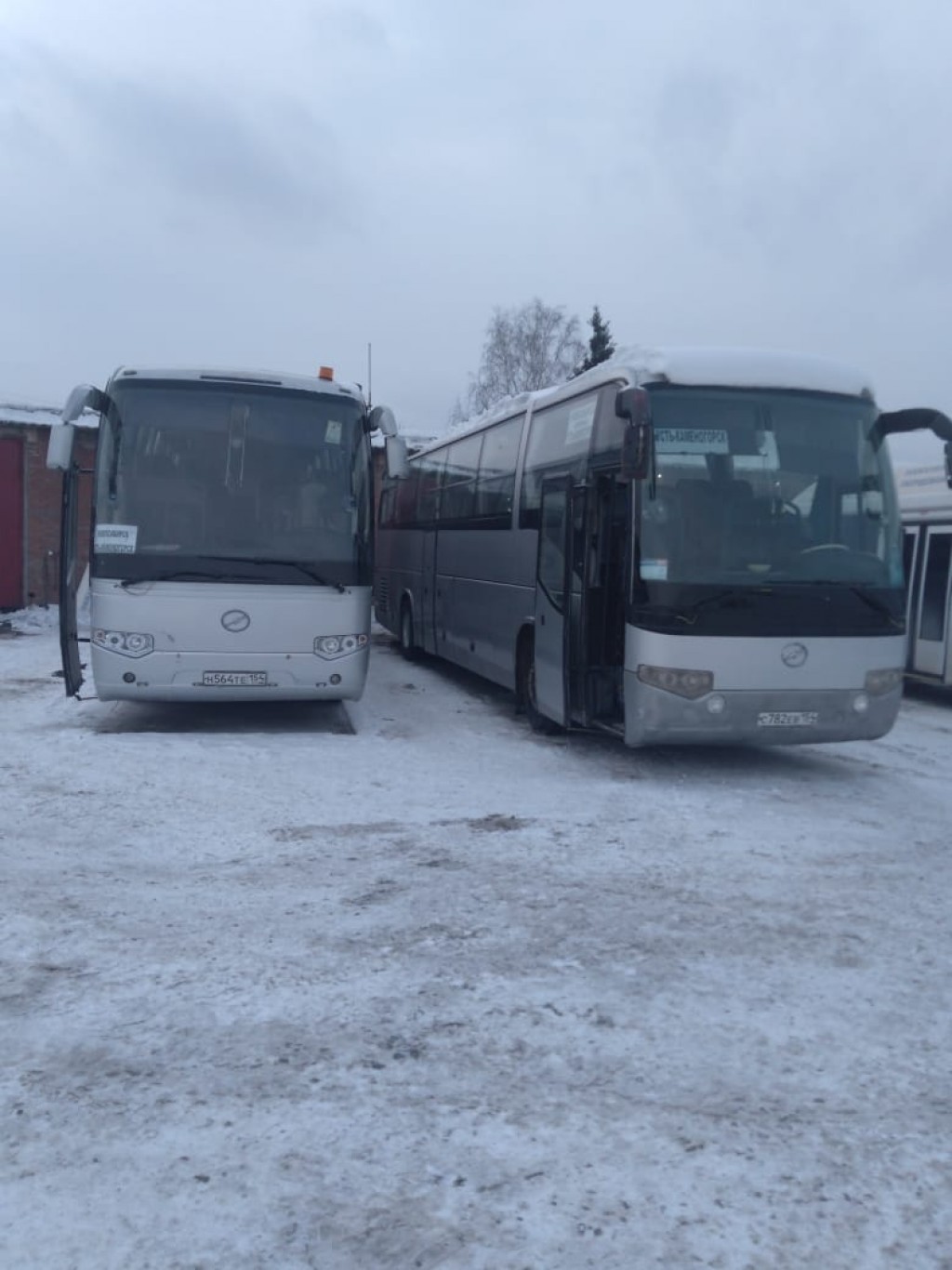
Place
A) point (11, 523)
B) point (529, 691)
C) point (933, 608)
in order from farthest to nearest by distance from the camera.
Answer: point (11, 523), point (933, 608), point (529, 691)

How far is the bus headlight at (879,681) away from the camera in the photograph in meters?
9.27

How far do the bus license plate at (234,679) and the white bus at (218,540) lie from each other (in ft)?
0.04

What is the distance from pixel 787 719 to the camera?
30.0ft

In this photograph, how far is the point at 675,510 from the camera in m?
9.05

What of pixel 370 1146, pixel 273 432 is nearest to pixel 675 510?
pixel 273 432

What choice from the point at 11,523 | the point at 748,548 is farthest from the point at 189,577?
the point at 11,523

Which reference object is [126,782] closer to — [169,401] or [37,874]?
[37,874]

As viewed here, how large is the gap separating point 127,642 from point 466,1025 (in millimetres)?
6692

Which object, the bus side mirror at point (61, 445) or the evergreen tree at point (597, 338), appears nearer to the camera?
the bus side mirror at point (61, 445)

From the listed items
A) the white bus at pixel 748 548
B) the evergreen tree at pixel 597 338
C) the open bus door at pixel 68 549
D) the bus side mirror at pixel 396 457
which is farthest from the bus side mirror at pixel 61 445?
the evergreen tree at pixel 597 338

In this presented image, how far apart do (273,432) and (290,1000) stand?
6.95m

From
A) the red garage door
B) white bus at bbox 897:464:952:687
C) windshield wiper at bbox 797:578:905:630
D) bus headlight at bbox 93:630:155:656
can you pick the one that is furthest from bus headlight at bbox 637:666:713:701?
the red garage door

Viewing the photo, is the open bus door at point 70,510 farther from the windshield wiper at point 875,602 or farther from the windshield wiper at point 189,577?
the windshield wiper at point 875,602

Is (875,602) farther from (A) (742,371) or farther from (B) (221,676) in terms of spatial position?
(B) (221,676)
